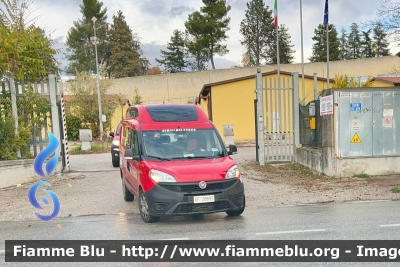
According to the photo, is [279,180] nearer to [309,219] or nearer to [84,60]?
[309,219]

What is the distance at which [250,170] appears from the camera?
14.2m

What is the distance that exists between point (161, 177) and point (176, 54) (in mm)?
Result: 67094

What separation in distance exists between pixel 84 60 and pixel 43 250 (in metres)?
64.3

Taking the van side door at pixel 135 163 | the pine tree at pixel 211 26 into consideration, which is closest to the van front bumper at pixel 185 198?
the van side door at pixel 135 163

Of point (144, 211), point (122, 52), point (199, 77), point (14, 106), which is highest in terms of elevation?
point (122, 52)

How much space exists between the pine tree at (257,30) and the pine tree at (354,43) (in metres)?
19.7

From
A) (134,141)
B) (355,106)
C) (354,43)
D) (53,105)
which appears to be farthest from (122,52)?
(134,141)

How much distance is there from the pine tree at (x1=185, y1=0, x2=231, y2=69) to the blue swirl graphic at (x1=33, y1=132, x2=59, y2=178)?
47979 millimetres

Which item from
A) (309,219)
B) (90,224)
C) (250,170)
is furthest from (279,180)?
(90,224)

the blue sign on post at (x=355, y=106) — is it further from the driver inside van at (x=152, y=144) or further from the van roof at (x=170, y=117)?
the driver inside van at (x=152, y=144)

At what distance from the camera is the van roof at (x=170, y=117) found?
8234mm

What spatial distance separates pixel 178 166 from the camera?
23.6 feet

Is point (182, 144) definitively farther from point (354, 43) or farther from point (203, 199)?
point (354, 43)

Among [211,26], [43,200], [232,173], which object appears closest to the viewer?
[232,173]
